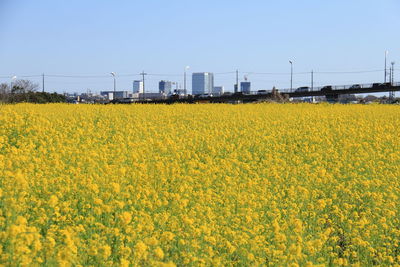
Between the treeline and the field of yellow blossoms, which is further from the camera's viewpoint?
the treeline

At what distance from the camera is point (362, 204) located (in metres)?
8.32

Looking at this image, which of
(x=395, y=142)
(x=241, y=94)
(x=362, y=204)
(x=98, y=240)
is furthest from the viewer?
(x=241, y=94)

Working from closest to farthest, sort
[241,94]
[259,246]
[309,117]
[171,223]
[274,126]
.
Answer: [259,246], [171,223], [274,126], [309,117], [241,94]

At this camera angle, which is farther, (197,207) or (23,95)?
(23,95)

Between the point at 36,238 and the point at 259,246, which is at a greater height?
the point at 36,238

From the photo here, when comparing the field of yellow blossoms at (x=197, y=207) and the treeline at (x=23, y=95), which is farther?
the treeline at (x=23, y=95)

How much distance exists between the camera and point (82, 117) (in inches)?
726

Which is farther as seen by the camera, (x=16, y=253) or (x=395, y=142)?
(x=395, y=142)

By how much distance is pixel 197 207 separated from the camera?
641 centimetres

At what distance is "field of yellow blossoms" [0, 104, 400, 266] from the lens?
5.06 meters

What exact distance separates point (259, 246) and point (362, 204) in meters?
3.30

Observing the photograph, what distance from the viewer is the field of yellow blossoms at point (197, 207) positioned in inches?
199

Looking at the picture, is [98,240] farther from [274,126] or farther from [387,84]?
[387,84]

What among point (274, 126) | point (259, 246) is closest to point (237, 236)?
point (259, 246)
